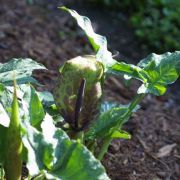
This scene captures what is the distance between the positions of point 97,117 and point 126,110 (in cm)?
9

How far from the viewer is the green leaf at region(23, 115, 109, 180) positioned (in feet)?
3.49

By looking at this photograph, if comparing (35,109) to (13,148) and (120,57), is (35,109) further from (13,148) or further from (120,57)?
(120,57)

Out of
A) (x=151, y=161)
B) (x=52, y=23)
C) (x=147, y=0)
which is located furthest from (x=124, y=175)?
(x=147, y=0)

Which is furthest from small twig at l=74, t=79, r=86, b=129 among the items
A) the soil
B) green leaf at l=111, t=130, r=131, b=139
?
the soil

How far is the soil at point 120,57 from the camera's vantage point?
5.76 feet

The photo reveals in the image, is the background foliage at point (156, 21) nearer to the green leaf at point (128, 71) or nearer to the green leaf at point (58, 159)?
the green leaf at point (128, 71)

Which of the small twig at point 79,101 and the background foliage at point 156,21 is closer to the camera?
the small twig at point 79,101

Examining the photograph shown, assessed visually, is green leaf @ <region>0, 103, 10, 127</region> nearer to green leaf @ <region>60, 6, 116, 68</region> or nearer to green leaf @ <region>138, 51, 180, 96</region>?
green leaf @ <region>60, 6, 116, 68</region>

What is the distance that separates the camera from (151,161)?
1.79 meters

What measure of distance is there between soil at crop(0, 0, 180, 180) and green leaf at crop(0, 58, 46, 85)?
49cm

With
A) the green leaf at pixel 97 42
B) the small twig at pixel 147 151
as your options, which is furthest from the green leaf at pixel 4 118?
the small twig at pixel 147 151

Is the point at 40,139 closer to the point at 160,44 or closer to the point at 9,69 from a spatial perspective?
the point at 9,69

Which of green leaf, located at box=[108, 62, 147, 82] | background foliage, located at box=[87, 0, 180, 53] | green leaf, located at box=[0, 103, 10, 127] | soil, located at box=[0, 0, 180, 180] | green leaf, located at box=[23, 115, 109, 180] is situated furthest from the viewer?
background foliage, located at box=[87, 0, 180, 53]

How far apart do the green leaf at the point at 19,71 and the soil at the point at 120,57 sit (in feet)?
1.59
